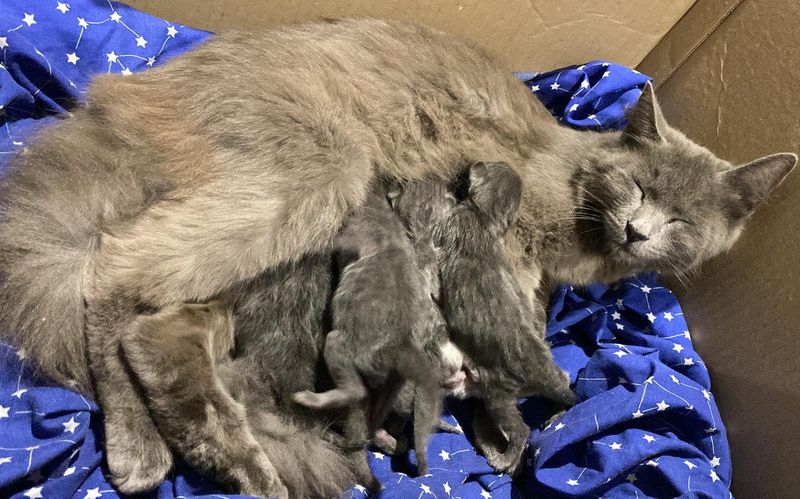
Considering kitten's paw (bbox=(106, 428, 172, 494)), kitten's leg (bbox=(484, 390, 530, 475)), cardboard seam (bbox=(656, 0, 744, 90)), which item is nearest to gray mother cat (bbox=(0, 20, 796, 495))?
kitten's paw (bbox=(106, 428, 172, 494))

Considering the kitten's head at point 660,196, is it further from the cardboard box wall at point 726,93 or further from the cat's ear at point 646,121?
the cardboard box wall at point 726,93

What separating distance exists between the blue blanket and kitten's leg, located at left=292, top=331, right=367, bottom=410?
1.15 ft

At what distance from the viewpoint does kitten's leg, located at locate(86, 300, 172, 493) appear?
1.65 m

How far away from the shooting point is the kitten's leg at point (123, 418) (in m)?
1.65

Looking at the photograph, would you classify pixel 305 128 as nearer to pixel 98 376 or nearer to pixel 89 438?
pixel 98 376

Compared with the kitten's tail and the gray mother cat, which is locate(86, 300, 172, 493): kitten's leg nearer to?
the gray mother cat

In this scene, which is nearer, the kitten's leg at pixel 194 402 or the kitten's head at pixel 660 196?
the kitten's leg at pixel 194 402

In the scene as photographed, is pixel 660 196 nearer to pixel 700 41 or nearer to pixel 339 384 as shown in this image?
pixel 700 41

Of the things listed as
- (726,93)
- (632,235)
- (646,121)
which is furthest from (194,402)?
(726,93)

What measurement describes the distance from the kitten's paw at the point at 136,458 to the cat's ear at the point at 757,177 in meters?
1.87

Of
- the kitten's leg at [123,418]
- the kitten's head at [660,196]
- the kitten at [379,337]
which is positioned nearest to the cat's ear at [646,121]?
the kitten's head at [660,196]

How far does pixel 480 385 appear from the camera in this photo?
1.91m

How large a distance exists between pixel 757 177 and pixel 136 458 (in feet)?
6.55

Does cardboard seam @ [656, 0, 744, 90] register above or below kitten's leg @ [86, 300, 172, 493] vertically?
above
